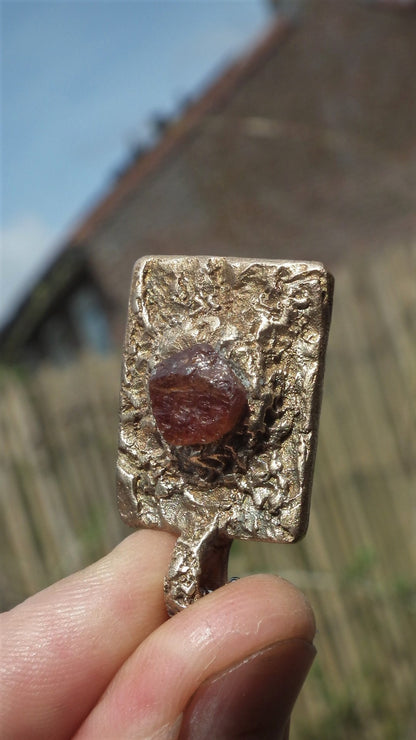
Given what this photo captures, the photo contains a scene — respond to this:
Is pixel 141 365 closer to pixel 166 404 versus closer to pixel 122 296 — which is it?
pixel 166 404

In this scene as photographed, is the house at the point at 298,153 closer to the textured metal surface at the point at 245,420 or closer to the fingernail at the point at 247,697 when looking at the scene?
the textured metal surface at the point at 245,420

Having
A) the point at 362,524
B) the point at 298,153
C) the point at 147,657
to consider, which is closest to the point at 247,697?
the point at 147,657

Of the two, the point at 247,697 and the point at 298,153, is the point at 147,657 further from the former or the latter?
the point at 298,153

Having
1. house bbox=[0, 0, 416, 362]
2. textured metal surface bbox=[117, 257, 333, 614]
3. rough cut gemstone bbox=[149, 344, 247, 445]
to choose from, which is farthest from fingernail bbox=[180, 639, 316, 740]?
house bbox=[0, 0, 416, 362]

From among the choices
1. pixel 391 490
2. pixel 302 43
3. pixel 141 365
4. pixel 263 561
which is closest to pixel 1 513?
pixel 263 561

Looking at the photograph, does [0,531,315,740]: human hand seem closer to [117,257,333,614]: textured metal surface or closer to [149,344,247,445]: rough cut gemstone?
[117,257,333,614]: textured metal surface

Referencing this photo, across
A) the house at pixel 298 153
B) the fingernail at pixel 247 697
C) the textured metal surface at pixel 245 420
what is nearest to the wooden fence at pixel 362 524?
the textured metal surface at pixel 245 420
